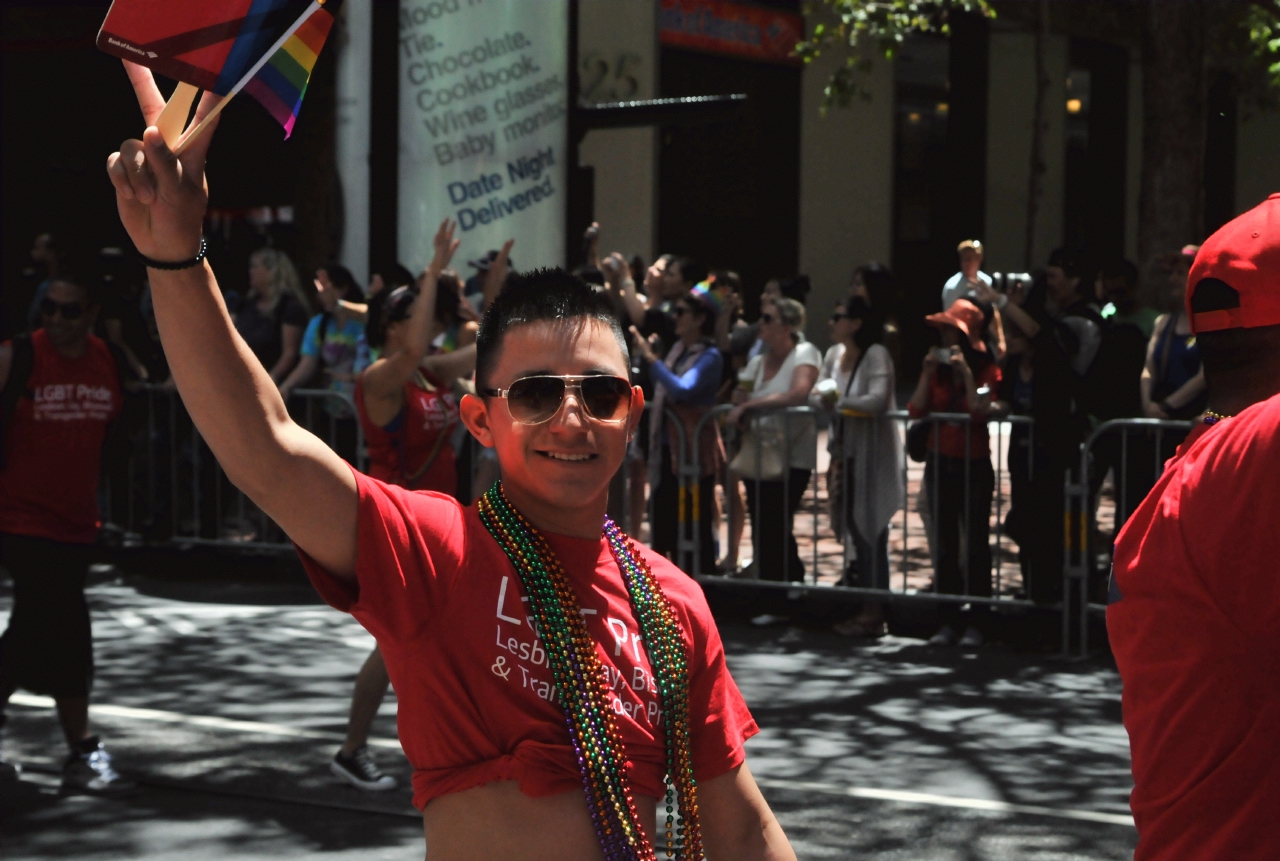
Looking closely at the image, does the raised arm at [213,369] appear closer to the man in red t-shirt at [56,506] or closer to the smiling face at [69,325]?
the man in red t-shirt at [56,506]

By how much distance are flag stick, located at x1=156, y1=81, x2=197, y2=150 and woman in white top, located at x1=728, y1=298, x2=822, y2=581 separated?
7.70m

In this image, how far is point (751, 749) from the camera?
6.86 meters

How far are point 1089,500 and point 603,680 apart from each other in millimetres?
6829

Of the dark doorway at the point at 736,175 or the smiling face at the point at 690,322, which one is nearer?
the smiling face at the point at 690,322

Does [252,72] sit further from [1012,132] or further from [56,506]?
[1012,132]

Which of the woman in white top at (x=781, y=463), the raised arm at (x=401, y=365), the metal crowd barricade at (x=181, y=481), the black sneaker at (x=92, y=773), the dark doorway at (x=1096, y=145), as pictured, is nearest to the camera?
the black sneaker at (x=92, y=773)

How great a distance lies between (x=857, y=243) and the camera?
2600 centimetres

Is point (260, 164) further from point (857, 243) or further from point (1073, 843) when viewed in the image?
point (1073, 843)

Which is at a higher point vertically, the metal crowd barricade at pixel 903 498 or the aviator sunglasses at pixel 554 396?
the aviator sunglasses at pixel 554 396

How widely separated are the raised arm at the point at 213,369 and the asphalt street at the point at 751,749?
136 inches

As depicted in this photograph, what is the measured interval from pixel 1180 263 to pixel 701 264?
1420cm

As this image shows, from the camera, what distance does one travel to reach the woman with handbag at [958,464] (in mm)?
9188

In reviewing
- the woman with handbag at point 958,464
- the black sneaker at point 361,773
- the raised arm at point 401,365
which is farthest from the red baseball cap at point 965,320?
the black sneaker at point 361,773

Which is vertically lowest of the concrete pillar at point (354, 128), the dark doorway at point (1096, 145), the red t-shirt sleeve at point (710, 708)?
the red t-shirt sleeve at point (710, 708)
